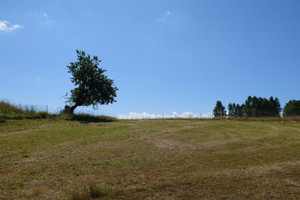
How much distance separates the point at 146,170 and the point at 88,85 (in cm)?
3261

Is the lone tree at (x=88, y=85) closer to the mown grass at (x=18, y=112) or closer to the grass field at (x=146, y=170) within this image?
the mown grass at (x=18, y=112)

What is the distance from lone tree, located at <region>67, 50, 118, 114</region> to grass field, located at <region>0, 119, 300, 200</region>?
76.9 ft

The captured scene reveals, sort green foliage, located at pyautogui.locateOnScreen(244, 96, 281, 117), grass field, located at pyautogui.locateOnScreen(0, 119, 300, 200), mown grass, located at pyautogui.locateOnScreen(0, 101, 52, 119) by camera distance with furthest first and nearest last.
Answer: green foliage, located at pyautogui.locateOnScreen(244, 96, 281, 117) → mown grass, located at pyautogui.locateOnScreen(0, 101, 52, 119) → grass field, located at pyautogui.locateOnScreen(0, 119, 300, 200)

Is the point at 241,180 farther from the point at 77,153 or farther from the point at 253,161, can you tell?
the point at 77,153

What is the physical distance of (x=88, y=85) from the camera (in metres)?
39.8

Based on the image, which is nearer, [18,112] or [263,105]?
[18,112]

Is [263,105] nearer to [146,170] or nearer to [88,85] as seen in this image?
[88,85]

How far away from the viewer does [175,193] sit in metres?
7.79

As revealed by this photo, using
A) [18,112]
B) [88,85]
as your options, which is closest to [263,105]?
[88,85]

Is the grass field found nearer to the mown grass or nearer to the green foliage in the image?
the mown grass

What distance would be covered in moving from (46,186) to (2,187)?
1.91m

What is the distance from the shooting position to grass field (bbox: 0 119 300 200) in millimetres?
7934

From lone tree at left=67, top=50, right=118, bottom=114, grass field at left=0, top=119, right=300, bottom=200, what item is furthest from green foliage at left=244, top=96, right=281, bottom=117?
grass field at left=0, top=119, right=300, bottom=200

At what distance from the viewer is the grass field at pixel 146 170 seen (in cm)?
793
